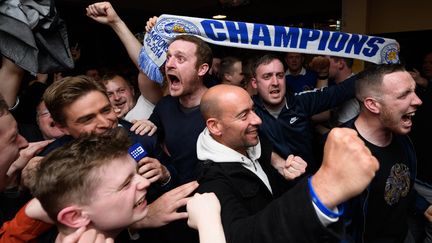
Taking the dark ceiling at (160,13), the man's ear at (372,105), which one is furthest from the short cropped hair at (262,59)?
Answer: the dark ceiling at (160,13)

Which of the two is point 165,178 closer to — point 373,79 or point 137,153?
point 137,153

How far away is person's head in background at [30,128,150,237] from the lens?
107 cm

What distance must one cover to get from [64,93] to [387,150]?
1775 mm

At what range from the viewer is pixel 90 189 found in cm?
108

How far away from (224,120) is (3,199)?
111 cm

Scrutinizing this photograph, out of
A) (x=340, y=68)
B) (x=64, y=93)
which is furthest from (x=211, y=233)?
(x=340, y=68)

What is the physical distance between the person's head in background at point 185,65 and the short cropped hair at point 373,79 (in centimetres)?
102

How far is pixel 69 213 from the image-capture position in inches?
41.6

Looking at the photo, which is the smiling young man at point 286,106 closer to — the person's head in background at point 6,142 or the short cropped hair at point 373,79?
the short cropped hair at point 373,79

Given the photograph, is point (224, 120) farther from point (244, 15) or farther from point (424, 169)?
point (244, 15)

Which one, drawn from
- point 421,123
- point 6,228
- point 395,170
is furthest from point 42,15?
point 421,123

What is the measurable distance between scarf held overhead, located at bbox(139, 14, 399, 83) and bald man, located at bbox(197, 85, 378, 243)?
63 centimetres

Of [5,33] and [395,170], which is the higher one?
[5,33]

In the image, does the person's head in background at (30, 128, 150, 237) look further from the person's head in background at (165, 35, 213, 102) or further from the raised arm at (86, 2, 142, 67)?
the raised arm at (86, 2, 142, 67)
